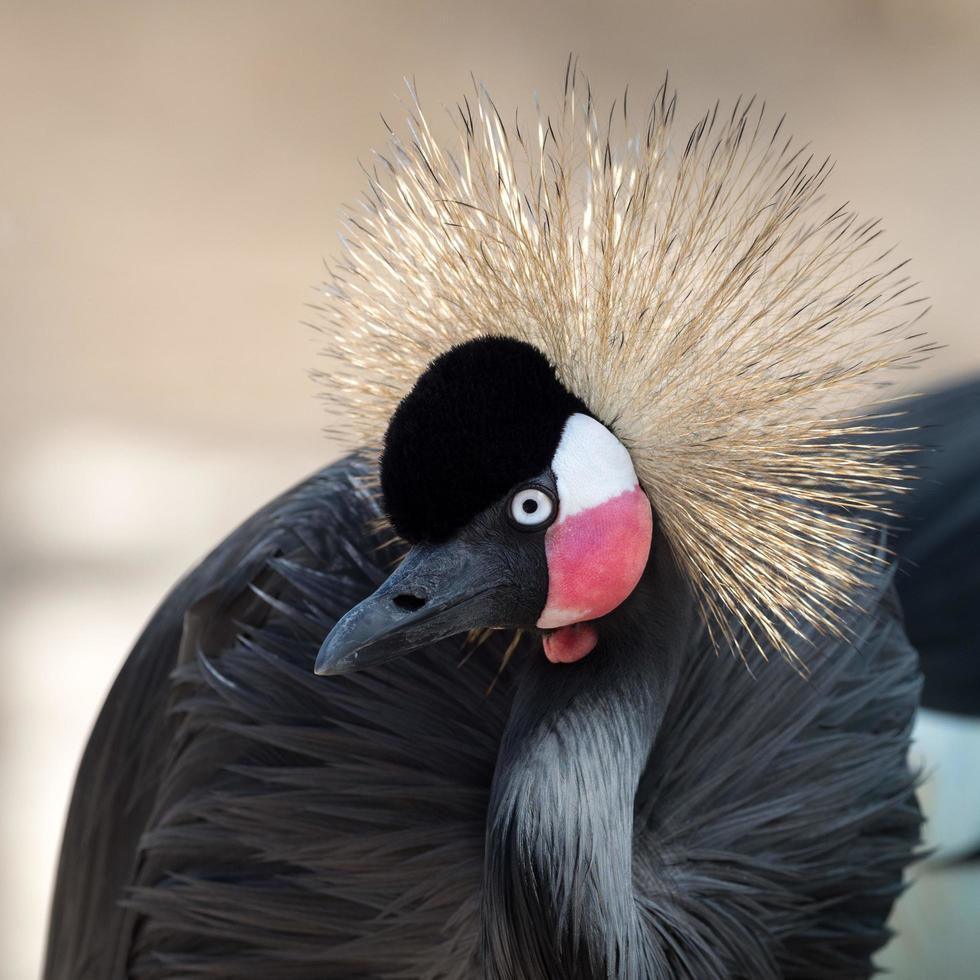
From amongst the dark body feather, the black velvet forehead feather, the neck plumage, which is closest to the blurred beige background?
the dark body feather

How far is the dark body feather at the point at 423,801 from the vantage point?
1.11 metres

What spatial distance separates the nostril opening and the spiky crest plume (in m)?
0.17

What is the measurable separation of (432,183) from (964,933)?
84 cm

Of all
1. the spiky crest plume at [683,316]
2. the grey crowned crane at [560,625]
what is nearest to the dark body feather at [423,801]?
the grey crowned crane at [560,625]

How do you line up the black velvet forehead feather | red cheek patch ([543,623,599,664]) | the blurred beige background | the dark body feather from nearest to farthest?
the black velvet forehead feather
red cheek patch ([543,623,599,664])
the dark body feather
the blurred beige background

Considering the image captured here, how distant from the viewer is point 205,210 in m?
2.85

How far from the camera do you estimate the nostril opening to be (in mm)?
885

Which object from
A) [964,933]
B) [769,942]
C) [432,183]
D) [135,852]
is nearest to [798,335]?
[432,183]

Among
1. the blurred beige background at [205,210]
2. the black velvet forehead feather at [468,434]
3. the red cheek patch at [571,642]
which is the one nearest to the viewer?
the black velvet forehead feather at [468,434]

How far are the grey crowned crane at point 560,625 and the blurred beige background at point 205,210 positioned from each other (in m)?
0.98

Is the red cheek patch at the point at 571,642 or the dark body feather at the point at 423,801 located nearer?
the red cheek patch at the point at 571,642

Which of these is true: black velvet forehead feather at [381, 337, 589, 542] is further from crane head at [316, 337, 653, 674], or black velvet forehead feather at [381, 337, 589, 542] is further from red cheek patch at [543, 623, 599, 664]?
red cheek patch at [543, 623, 599, 664]

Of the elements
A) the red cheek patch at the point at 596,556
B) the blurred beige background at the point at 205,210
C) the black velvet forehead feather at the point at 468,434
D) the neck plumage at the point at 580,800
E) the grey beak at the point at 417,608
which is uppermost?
the blurred beige background at the point at 205,210

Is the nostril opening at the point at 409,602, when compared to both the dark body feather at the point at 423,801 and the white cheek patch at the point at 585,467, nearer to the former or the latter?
the white cheek patch at the point at 585,467
